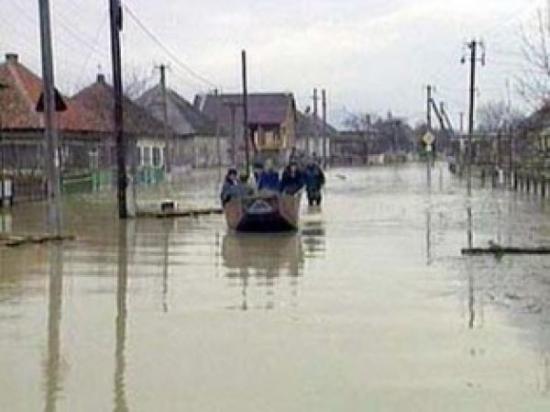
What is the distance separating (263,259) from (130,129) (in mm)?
52507

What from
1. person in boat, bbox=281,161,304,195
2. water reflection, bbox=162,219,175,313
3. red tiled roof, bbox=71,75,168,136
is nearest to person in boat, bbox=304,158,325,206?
person in boat, bbox=281,161,304,195

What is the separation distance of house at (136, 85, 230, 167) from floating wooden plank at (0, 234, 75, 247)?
70.9m

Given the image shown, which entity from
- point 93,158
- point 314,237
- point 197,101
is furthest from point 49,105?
point 197,101

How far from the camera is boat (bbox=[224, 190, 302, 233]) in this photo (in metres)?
27.3

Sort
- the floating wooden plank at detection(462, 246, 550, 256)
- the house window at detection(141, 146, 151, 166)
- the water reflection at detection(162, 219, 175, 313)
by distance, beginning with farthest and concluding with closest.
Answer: the house window at detection(141, 146, 151, 166) < the floating wooden plank at detection(462, 246, 550, 256) < the water reflection at detection(162, 219, 175, 313)

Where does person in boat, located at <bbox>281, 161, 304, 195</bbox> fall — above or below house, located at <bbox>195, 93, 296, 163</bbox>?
below

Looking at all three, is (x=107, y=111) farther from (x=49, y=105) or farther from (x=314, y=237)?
(x=314, y=237)

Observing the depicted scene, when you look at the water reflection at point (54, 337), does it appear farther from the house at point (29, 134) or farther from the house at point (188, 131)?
the house at point (188, 131)

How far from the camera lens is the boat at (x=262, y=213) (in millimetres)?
27328

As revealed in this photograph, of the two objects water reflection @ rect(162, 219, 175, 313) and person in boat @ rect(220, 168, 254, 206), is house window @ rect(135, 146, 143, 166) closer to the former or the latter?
water reflection @ rect(162, 219, 175, 313)

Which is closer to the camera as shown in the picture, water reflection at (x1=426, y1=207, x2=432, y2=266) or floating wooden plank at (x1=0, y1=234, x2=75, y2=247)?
water reflection at (x1=426, y1=207, x2=432, y2=266)

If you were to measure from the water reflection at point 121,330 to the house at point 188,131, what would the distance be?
76.5 meters

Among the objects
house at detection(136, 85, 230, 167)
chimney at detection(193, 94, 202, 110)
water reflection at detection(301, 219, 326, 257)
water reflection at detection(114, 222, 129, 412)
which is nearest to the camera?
water reflection at detection(114, 222, 129, 412)

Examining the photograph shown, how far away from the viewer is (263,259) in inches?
845
